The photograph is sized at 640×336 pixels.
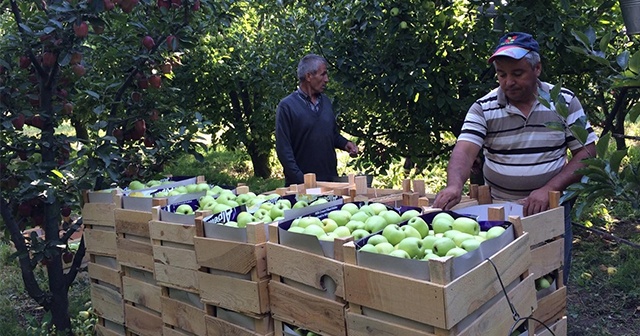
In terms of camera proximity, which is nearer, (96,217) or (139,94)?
(96,217)

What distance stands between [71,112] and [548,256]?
9.81ft

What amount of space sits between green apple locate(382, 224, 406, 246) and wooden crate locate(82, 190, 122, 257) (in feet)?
5.84

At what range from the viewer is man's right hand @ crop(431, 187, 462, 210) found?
2723mm

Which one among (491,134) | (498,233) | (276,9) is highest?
(276,9)

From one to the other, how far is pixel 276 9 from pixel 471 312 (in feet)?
18.4

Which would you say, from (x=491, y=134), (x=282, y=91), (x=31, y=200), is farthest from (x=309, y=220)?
(x=282, y=91)

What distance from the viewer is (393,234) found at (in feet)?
7.03

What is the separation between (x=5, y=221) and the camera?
12.4 feet

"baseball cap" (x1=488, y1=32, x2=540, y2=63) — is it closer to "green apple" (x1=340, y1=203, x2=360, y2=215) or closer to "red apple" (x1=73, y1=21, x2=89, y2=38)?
"green apple" (x1=340, y1=203, x2=360, y2=215)

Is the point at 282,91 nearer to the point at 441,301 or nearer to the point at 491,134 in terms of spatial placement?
the point at 491,134

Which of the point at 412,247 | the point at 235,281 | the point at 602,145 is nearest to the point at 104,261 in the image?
the point at 235,281

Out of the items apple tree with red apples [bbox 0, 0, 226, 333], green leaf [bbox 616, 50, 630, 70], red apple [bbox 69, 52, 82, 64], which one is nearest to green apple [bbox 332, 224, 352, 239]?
green leaf [bbox 616, 50, 630, 70]

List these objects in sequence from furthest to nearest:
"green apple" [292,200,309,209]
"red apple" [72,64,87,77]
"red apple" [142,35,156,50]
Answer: "red apple" [142,35,156,50], "red apple" [72,64,87,77], "green apple" [292,200,309,209]

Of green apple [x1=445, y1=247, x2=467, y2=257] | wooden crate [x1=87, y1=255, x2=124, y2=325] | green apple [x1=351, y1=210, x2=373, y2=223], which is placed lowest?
wooden crate [x1=87, y1=255, x2=124, y2=325]
